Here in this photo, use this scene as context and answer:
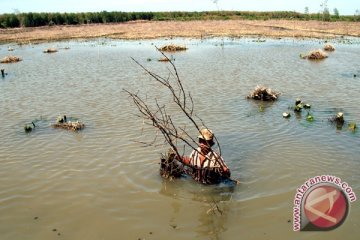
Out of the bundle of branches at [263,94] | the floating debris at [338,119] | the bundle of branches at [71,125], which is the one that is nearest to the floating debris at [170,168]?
the bundle of branches at [71,125]

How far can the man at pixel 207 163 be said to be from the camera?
7.84 metres

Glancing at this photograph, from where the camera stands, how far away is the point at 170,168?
8562mm

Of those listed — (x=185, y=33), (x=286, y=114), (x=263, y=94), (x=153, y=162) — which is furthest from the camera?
(x=185, y=33)

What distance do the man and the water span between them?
26 centimetres

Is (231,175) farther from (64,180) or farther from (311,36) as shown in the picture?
(311,36)

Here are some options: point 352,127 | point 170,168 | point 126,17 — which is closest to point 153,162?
point 170,168

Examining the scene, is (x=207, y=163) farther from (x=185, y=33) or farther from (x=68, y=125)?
(x=185, y=33)

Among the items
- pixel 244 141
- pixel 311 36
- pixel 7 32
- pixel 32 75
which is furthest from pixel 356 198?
pixel 7 32

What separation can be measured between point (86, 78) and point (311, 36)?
32.7 m

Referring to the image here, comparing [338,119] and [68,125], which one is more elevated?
[68,125]

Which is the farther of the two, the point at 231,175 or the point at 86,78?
the point at 86,78

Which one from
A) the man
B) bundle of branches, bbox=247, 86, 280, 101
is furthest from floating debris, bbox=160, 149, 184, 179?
bundle of branches, bbox=247, 86, 280, 101

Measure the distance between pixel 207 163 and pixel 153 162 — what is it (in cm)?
201

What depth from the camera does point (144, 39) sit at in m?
47.5
